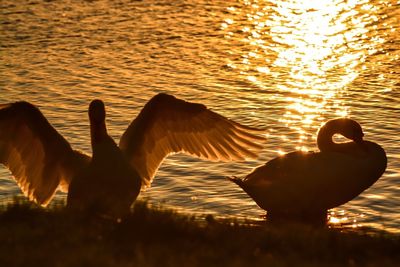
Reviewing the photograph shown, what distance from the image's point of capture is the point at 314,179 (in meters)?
12.0

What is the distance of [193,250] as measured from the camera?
831cm

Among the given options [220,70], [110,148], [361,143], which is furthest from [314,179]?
[220,70]

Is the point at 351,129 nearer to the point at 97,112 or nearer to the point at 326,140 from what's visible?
the point at 326,140

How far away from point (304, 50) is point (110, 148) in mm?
11243

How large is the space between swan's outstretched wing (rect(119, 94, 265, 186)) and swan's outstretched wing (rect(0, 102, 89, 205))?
2.71 feet

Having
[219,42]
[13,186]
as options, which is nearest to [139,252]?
[13,186]

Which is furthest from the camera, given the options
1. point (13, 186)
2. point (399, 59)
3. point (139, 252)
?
point (399, 59)

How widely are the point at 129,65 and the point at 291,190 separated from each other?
29.1 ft

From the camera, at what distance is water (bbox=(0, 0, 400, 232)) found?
14.3 m

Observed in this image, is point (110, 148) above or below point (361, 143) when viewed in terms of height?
above

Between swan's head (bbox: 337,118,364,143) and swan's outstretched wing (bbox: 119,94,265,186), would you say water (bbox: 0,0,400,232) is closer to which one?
swan's head (bbox: 337,118,364,143)

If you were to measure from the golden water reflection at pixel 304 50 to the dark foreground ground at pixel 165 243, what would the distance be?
6.75m

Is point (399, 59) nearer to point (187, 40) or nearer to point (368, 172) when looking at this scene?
point (187, 40)

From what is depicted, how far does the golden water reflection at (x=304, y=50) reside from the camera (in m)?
17.6
